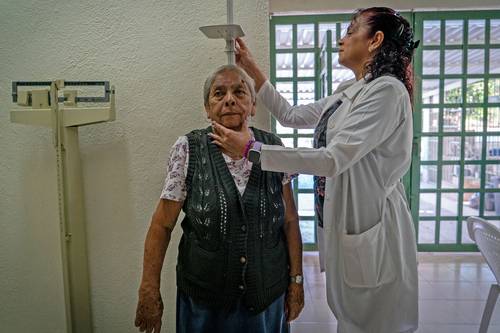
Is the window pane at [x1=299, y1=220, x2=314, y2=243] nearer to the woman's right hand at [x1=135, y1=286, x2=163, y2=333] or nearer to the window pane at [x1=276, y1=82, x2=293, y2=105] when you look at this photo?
the window pane at [x1=276, y1=82, x2=293, y2=105]

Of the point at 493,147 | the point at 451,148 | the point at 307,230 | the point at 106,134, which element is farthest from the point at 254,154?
the point at 493,147

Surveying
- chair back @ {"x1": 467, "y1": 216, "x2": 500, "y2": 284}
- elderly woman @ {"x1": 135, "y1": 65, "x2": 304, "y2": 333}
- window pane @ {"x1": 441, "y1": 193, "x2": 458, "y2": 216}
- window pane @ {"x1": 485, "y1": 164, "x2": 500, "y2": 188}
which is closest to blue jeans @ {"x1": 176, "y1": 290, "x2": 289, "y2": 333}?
elderly woman @ {"x1": 135, "y1": 65, "x2": 304, "y2": 333}

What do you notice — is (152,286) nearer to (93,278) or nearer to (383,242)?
(93,278)

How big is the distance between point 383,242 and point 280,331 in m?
0.46

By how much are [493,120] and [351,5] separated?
186 centimetres

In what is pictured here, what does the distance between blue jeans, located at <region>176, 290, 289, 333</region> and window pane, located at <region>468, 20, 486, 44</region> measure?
3467 millimetres

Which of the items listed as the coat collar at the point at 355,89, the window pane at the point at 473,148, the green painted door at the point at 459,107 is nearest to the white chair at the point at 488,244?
the coat collar at the point at 355,89

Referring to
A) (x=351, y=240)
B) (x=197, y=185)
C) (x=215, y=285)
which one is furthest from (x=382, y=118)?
(x=215, y=285)

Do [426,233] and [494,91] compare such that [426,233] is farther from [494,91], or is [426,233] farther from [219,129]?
[219,129]

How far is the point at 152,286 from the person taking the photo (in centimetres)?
109

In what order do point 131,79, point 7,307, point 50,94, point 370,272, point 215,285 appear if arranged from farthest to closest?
point 7,307 → point 131,79 → point 50,94 → point 370,272 → point 215,285

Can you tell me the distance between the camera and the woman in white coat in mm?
1074

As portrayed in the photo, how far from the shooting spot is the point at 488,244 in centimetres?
149

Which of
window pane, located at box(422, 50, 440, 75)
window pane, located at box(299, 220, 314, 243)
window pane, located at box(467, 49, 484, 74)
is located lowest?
window pane, located at box(299, 220, 314, 243)
